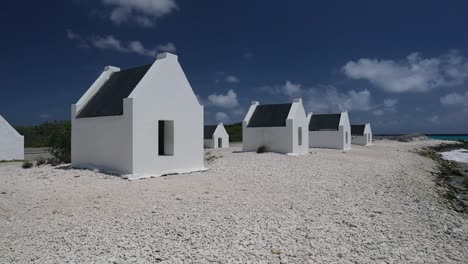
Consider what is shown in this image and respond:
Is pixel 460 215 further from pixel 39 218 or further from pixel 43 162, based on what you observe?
pixel 43 162

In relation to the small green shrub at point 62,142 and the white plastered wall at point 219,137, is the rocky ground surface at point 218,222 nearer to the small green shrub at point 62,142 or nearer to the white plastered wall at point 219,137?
the small green shrub at point 62,142

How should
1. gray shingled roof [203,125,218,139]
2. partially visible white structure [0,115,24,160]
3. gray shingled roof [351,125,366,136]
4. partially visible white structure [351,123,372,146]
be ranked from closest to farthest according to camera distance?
partially visible white structure [0,115,24,160], gray shingled roof [203,125,218,139], partially visible white structure [351,123,372,146], gray shingled roof [351,125,366,136]

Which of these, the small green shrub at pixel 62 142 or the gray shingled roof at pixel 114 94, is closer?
the gray shingled roof at pixel 114 94

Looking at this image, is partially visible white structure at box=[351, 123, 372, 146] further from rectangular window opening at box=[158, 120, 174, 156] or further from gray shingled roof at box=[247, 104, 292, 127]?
rectangular window opening at box=[158, 120, 174, 156]

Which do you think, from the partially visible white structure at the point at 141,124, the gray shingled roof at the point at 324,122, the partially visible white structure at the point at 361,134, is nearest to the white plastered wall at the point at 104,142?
the partially visible white structure at the point at 141,124

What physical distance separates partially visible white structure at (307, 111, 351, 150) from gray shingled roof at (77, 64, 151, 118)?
25046 mm

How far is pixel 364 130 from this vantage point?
165ft

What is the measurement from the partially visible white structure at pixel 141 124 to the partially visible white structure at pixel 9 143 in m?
14.0

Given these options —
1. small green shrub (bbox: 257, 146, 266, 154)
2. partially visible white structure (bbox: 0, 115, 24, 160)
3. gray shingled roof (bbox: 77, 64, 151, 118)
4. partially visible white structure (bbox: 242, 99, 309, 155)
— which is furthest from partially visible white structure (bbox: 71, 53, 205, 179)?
partially visible white structure (bbox: 0, 115, 24, 160)

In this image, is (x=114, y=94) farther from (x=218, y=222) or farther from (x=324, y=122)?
(x=324, y=122)

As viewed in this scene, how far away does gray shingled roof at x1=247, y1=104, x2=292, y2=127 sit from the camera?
1007 inches

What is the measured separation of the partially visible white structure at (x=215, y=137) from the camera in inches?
1531

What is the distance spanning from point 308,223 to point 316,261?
1.95 metres

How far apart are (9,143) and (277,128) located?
20.9 metres
